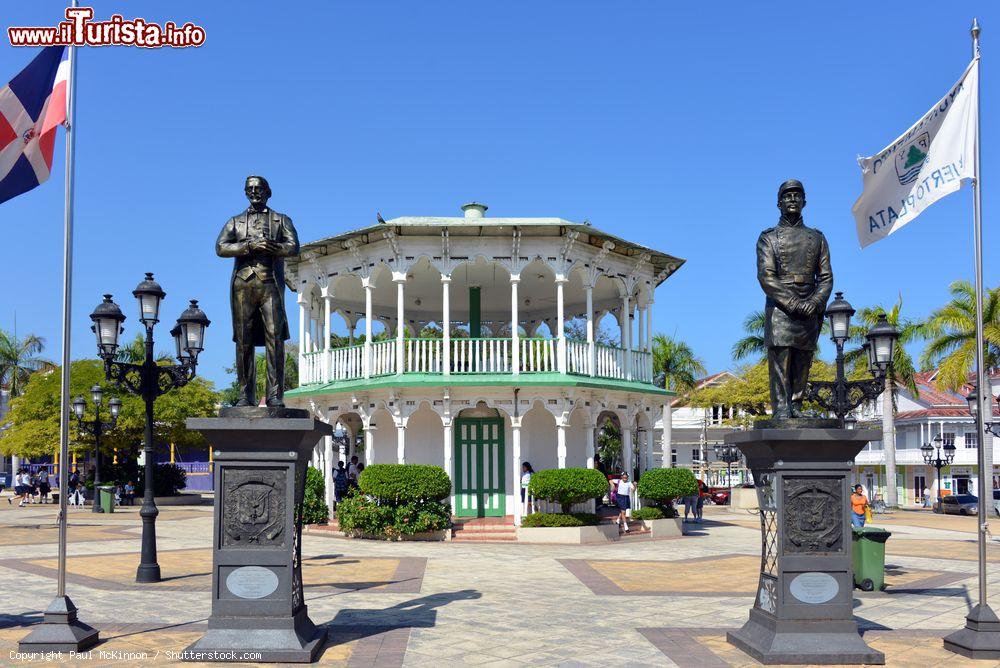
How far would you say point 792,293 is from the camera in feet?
28.7

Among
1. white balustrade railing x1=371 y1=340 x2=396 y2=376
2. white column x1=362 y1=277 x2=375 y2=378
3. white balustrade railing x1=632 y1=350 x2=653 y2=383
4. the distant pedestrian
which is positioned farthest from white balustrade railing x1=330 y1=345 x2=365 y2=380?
the distant pedestrian

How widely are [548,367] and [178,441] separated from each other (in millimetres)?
25841

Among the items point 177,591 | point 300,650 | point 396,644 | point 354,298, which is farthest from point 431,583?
point 354,298

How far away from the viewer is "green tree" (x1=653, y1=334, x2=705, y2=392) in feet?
175

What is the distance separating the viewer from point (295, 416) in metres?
8.58

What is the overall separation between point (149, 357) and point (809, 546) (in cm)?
1067

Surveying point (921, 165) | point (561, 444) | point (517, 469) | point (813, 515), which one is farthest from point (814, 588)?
point (517, 469)

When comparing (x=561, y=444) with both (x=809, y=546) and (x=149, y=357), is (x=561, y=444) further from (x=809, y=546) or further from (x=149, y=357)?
(x=809, y=546)

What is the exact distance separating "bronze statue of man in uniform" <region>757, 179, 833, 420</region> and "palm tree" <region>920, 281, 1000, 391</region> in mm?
27784

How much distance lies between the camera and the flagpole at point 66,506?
27.6 feet

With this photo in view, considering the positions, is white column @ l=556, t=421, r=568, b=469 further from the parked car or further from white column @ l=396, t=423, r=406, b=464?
the parked car

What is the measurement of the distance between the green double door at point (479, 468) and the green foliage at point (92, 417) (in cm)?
1992

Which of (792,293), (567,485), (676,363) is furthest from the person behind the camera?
(676,363)

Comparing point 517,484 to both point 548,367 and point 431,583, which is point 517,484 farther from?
point 431,583
